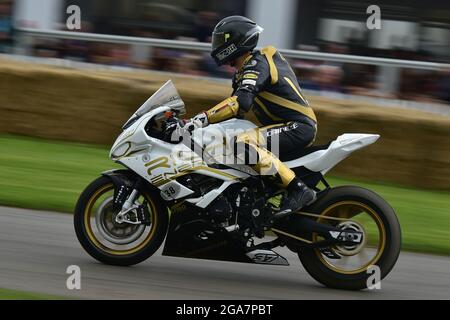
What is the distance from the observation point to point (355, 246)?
640 cm

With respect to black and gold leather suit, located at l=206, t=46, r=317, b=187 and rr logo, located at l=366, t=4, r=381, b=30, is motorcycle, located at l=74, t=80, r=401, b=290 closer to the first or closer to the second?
black and gold leather suit, located at l=206, t=46, r=317, b=187

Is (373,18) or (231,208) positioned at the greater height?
(373,18)

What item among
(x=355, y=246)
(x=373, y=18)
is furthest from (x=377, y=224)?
(x=373, y=18)

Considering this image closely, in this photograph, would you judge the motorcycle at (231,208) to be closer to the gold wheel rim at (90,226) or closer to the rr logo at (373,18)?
the gold wheel rim at (90,226)

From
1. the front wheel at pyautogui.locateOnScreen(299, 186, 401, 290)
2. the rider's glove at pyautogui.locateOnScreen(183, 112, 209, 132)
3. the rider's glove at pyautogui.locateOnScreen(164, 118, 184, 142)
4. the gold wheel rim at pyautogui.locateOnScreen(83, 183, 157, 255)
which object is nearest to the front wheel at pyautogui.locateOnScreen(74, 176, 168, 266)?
the gold wheel rim at pyautogui.locateOnScreen(83, 183, 157, 255)

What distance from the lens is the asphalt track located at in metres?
5.99

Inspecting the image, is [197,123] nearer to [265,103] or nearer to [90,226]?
[265,103]

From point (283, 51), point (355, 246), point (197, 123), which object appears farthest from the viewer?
point (283, 51)

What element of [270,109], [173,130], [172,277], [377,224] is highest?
[270,109]

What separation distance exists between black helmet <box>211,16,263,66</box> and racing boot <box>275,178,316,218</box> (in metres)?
0.99

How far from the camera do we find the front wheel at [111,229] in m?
6.57

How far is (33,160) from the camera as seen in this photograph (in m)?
11.1

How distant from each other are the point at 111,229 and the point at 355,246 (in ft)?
5.69
